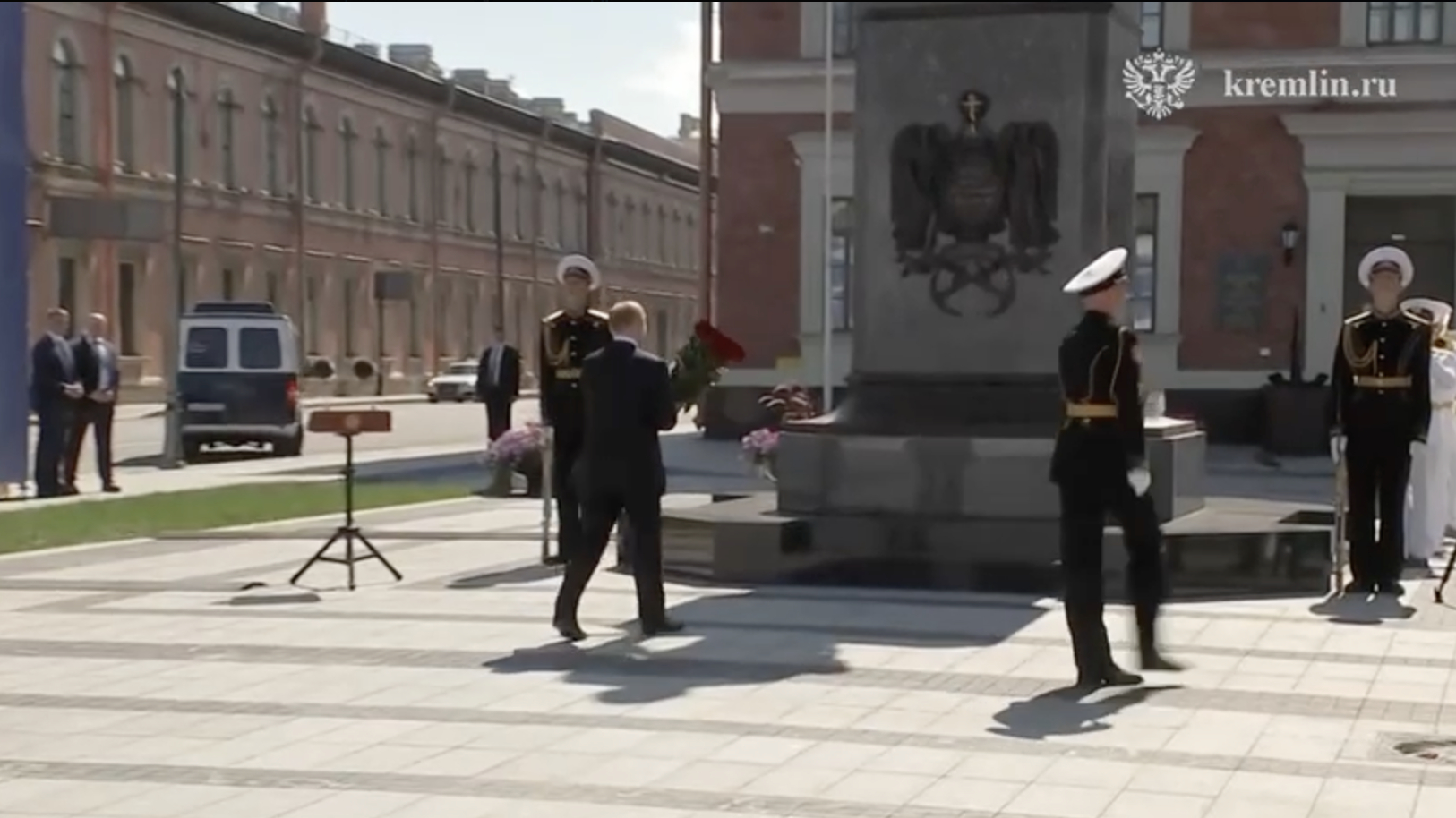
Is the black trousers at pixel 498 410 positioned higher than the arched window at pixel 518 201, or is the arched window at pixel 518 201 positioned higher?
the arched window at pixel 518 201

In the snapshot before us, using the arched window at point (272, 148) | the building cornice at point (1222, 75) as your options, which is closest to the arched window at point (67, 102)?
the arched window at point (272, 148)

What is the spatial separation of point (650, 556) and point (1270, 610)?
3.77 m

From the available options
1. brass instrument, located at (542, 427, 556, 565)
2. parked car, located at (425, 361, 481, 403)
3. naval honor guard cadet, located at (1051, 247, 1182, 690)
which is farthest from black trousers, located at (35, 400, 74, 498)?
parked car, located at (425, 361, 481, 403)

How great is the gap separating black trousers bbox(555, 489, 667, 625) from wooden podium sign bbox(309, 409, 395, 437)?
9.26ft

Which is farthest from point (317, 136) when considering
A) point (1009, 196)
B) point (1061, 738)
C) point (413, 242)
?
point (1061, 738)

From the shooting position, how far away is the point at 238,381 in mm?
31672

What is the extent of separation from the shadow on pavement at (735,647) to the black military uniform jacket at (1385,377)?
246cm

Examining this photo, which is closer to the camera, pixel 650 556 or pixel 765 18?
pixel 650 556

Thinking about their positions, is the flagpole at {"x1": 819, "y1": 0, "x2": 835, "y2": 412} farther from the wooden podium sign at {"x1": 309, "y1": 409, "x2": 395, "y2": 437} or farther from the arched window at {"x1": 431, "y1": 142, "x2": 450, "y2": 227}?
the arched window at {"x1": 431, "y1": 142, "x2": 450, "y2": 227}

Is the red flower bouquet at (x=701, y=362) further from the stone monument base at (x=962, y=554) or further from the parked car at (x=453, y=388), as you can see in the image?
the parked car at (x=453, y=388)

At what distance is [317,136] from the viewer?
2482 inches

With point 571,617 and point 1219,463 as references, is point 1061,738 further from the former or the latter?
point 1219,463

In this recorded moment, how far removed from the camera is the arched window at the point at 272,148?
59812 millimetres

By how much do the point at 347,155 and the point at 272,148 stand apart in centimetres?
478
